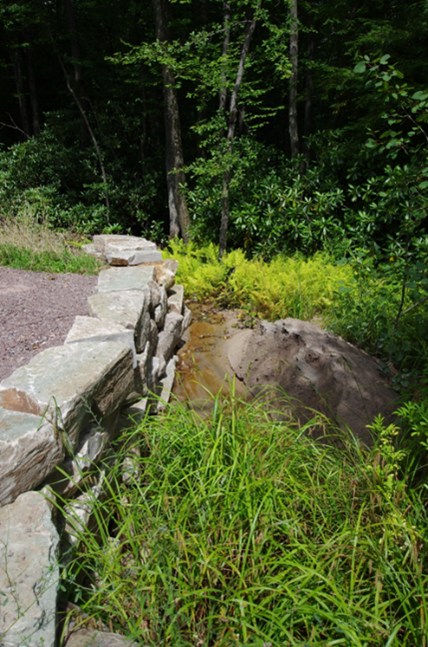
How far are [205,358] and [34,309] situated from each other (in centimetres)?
183

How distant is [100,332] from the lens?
9.22 feet

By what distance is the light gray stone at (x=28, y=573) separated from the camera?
4.32 ft

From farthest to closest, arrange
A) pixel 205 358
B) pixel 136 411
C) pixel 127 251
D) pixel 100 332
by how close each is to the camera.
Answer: pixel 127 251, pixel 205 358, pixel 136 411, pixel 100 332

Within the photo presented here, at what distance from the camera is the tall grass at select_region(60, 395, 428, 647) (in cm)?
154

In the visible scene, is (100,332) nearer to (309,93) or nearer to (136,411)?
(136,411)

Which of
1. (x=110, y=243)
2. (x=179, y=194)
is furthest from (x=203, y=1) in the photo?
(x=110, y=243)

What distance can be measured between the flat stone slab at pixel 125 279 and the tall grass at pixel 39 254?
0.98 m

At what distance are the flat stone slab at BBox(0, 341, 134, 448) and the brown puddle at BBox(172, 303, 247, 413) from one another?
4.19ft

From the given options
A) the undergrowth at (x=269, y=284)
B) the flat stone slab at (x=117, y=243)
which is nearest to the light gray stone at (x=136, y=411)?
the undergrowth at (x=269, y=284)

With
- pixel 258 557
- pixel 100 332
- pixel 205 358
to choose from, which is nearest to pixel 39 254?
pixel 205 358

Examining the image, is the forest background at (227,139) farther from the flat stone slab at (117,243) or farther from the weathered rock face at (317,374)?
the flat stone slab at (117,243)

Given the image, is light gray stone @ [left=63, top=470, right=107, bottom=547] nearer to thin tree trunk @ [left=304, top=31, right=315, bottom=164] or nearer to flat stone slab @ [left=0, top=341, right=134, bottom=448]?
flat stone slab @ [left=0, top=341, right=134, bottom=448]

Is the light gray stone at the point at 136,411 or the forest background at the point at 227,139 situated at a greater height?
the forest background at the point at 227,139

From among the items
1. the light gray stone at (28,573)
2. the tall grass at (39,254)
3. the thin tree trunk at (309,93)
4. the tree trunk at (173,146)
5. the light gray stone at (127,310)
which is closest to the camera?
the light gray stone at (28,573)
